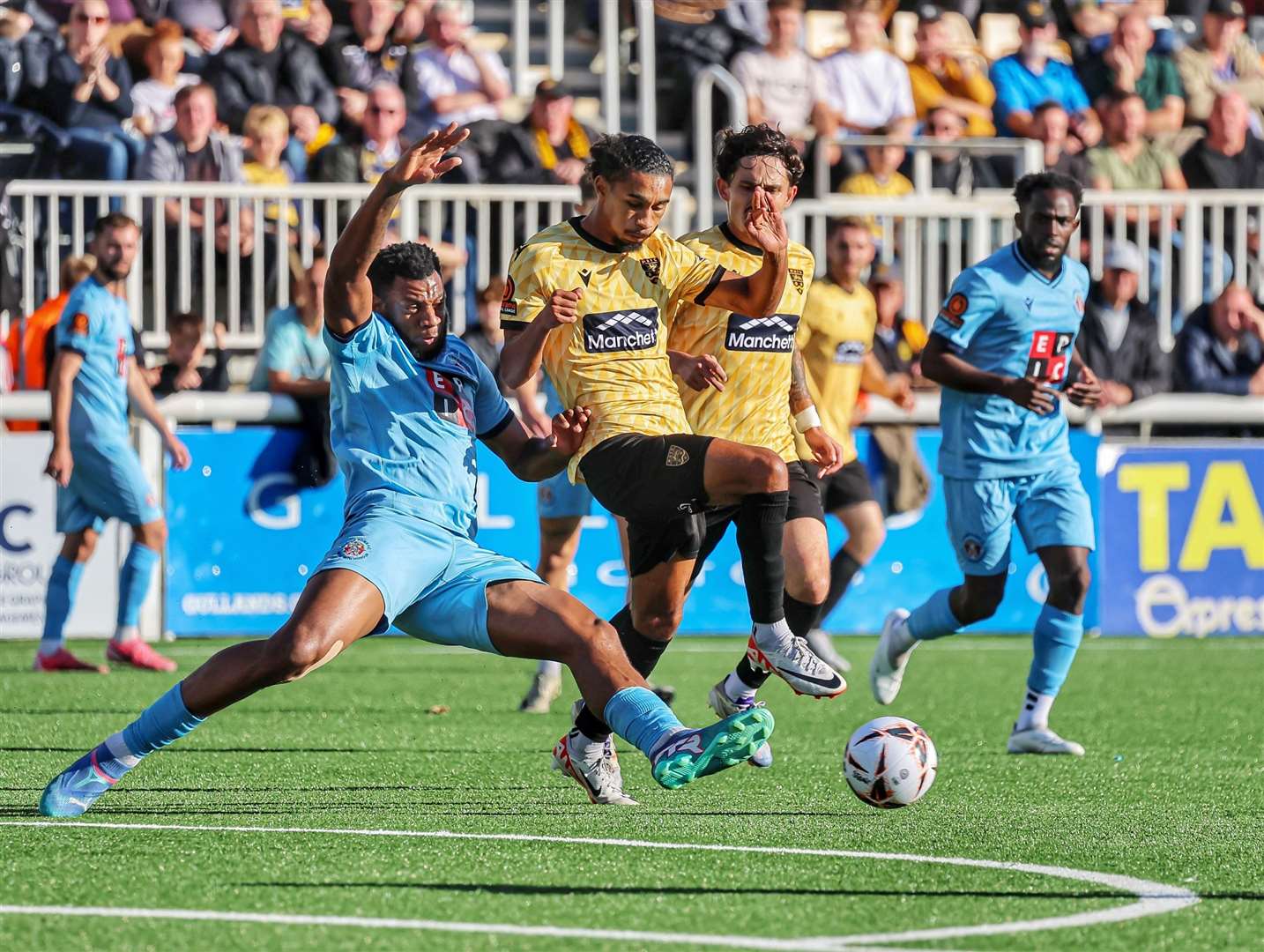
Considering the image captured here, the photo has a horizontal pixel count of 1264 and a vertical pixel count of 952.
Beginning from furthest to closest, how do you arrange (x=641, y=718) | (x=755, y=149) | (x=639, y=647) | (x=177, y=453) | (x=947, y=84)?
(x=947, y=84) → (x=177, y=453) → (x=755, y=149) → (x=639, y=647) → (x=641, y=718)

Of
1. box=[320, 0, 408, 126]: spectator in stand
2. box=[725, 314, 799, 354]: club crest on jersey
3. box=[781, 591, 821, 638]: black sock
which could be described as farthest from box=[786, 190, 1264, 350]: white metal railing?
box=[725, 314, 799, 354]: club crest on jersey

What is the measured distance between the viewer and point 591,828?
20.5 feet

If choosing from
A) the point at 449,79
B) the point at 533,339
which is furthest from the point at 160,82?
the point at 533,339

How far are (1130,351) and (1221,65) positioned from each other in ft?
18.3

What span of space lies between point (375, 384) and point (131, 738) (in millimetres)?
1249

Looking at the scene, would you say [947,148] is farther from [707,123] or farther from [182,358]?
[182,358]

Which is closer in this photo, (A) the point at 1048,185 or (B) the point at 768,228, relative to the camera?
(B) the point at 768,228

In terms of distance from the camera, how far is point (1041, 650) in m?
8.84

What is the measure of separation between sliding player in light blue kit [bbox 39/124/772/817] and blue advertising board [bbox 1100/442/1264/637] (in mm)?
8779

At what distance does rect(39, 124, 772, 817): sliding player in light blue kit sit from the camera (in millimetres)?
6000

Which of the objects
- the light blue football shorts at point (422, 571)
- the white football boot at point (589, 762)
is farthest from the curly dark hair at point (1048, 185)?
the light blue football shorts at point (422, 571)

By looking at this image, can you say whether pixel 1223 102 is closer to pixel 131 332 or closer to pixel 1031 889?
pixel 131 332

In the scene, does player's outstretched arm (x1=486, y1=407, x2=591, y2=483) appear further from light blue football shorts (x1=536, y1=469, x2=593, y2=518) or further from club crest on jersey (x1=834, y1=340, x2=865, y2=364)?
club crest on jersey (x1=834, y1=340, x2=865, y2=364)

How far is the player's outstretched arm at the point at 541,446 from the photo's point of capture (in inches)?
250
